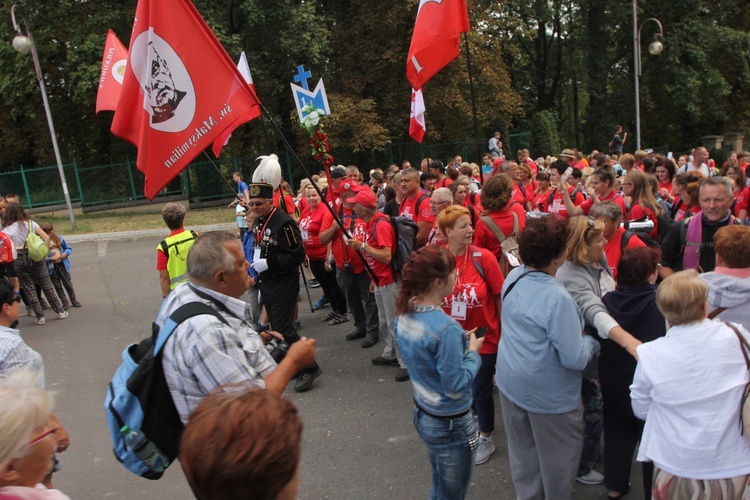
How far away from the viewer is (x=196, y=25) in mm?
4652

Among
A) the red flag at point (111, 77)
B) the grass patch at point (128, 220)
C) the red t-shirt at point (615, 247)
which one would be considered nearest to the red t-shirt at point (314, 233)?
the red t-shirt at point (615, 247)

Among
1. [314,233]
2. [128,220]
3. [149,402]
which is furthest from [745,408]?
[128,220]

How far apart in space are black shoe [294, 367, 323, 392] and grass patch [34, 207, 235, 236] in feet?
39.9

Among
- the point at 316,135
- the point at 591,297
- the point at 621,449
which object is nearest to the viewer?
the point at 591,297

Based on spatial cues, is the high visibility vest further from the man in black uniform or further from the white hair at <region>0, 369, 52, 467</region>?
the white hair at <region>0, 369, 52, 467</region>

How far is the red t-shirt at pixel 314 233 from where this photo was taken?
23.5 feet

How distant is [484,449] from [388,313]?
78.2 inches

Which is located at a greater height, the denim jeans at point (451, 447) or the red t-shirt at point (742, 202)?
the red t-shirt at point (742, 202)

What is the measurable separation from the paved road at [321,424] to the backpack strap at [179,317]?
2.07m

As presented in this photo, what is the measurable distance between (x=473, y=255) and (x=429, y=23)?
13.3ft

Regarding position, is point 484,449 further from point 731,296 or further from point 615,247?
point 731,296

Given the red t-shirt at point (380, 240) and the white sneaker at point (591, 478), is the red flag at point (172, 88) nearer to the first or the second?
the red t-shirt at point (380, 240)

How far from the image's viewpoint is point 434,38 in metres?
7.07

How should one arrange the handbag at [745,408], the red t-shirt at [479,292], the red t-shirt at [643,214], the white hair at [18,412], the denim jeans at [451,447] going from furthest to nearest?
1. the red t-shirt at [643,214]
2. the red t-shirt at [479,292]
3. the denim jeans at [451,447]
4. the handbag at [745,408]
5. the white hair at [18,412]
